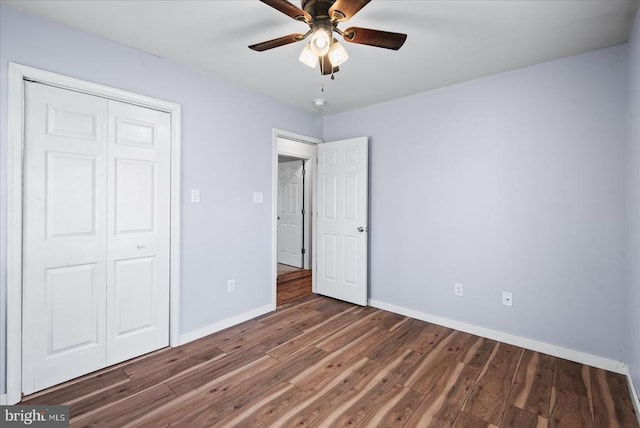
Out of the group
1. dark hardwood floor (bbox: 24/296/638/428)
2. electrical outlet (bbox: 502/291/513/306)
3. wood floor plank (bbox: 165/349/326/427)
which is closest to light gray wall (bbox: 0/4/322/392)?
dark hardwood floor (bbox: 24/296/638/428)

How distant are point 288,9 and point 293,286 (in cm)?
371

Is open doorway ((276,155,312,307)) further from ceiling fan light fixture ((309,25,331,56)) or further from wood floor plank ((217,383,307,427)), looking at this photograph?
ceiling fan light fixture ((309,25,331,56))

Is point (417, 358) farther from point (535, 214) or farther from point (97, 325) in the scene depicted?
point (97, 325)

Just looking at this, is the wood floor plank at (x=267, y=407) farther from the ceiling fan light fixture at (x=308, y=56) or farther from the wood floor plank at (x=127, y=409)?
the ceiling fan light fixture at (x=308, y=56)

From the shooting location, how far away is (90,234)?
2.23 m

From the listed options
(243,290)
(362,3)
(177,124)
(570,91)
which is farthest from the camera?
(243,290)

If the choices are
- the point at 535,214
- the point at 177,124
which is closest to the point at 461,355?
the point at 535,214

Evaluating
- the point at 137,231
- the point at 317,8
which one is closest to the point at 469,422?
the point at 317,8

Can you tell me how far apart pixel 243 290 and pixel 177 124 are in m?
1.75

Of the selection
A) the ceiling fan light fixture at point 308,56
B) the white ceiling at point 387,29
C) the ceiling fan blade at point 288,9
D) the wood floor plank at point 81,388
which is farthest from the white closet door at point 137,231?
the ceiling fan blade at point 288,9

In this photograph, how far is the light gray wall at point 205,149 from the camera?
77.6 inches

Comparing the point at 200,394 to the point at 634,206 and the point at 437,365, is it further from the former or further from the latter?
the point at 634,206

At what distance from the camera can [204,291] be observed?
2.89m

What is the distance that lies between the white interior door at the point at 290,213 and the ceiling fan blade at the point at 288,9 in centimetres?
425
